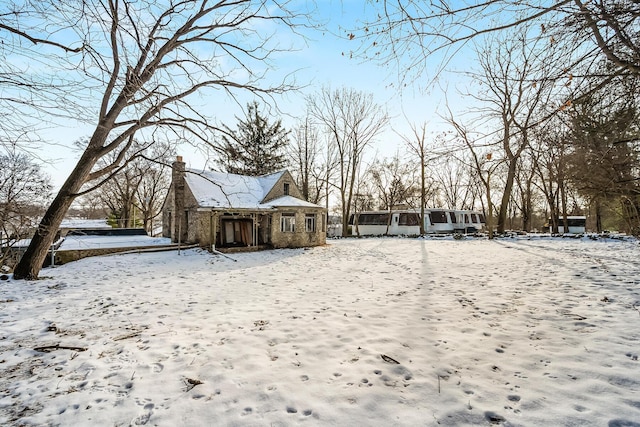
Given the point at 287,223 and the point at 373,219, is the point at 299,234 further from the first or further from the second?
the point at 373,219

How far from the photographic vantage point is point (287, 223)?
19.5 m

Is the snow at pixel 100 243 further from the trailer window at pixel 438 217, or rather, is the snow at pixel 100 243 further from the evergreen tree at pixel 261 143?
the trailer window at pixel 438 217

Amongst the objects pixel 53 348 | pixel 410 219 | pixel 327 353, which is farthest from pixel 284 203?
pixel 327 353

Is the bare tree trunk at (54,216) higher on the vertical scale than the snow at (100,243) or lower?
higher

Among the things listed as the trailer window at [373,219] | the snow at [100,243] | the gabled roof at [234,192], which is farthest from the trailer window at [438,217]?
the snow at [100,243]

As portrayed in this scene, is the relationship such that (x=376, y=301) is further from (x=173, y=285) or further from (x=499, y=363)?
(x=173, y=285)

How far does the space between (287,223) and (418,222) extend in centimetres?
1383

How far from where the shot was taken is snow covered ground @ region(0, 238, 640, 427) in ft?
8.87

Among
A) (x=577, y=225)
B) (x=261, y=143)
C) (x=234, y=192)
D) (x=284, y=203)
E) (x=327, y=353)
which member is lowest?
(x=327, y=353)

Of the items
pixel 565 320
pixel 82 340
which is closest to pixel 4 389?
pixel 82 340

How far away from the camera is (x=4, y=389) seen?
3143 mm

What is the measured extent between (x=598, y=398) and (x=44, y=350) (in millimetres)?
6397

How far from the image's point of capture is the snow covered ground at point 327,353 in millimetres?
2703

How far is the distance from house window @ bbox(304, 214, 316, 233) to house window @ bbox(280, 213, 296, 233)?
2.71 feet
